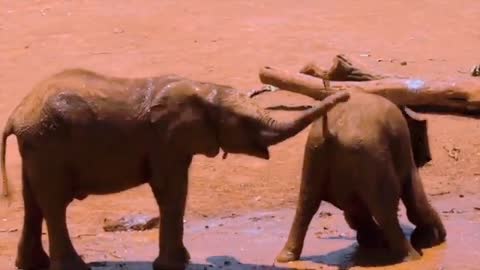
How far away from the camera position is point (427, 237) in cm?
805

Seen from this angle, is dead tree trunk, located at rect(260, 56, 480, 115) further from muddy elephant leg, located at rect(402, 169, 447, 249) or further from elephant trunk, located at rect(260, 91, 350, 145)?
elephant trunk, located at rect(260, 91, 350, 145)

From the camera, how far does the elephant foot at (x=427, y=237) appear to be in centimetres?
803

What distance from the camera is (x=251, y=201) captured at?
32.2 ft

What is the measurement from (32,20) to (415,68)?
236 inches

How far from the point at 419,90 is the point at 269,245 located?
380 cm

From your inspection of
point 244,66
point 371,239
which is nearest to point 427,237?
point 371,239

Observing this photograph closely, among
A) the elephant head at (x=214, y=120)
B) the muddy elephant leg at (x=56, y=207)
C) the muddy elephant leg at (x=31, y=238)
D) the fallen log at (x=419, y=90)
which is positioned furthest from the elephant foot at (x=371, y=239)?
the fallen log at (x=419, y=90)

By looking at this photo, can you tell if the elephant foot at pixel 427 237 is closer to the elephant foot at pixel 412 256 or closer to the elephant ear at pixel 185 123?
the elephant foot at pixel 412 256

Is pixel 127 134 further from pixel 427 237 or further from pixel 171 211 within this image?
pixel 427 237

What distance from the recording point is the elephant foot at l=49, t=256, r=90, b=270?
7.23 m

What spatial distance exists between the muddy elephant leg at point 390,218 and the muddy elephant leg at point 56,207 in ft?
5.63

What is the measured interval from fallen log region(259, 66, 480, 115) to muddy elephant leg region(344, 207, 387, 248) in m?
3.27

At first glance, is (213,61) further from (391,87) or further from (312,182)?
(312,182)

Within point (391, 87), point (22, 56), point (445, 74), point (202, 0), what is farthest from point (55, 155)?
point (202, 0)
